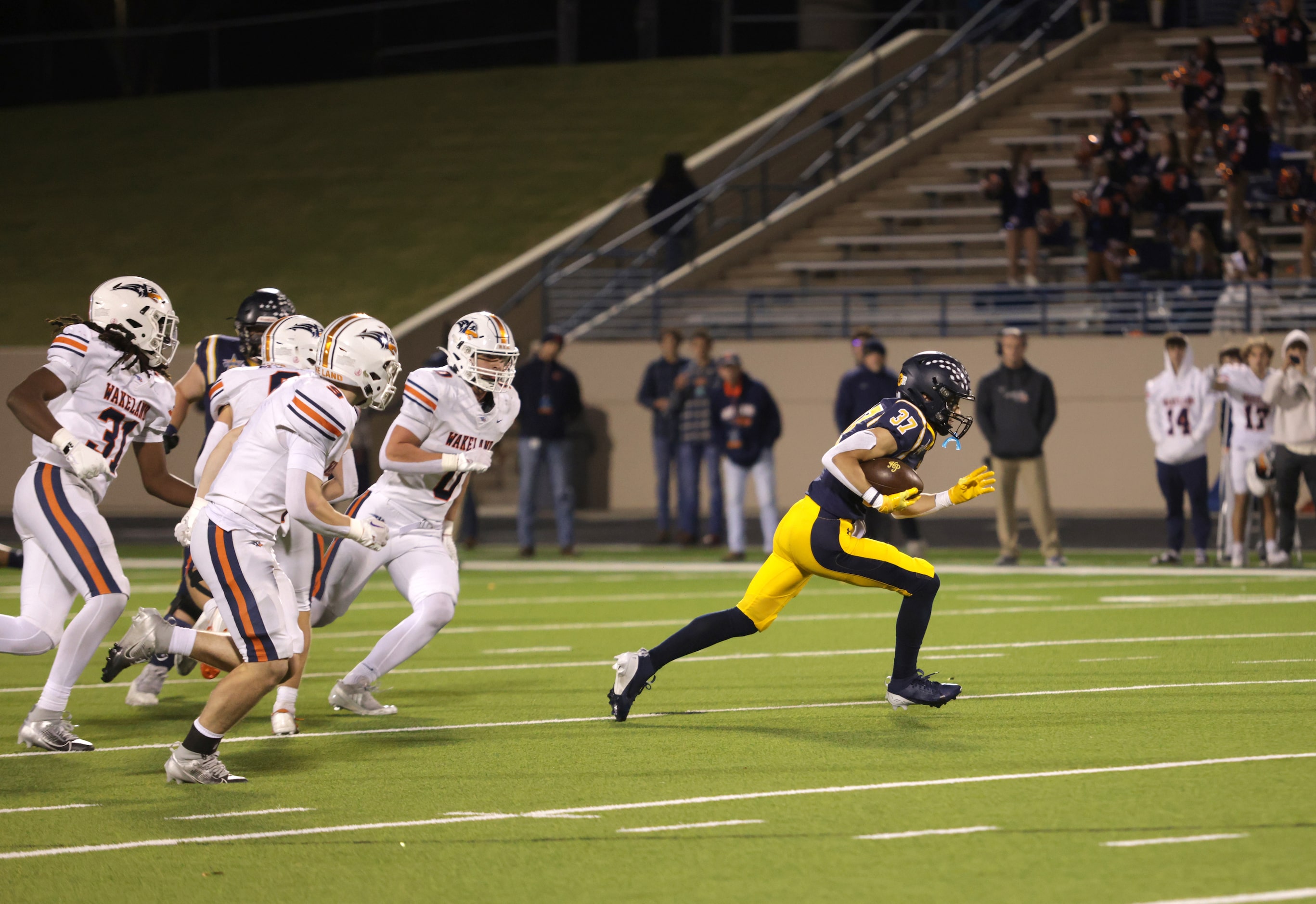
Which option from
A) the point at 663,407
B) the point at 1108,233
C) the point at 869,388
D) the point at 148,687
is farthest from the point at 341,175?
the point at 148,687

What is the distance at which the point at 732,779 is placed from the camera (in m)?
6.41

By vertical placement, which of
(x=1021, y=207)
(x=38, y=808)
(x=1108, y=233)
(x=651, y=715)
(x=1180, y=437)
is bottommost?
(x=651, y=715)

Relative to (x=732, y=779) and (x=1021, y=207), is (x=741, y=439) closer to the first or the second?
(x=1021, y=207)

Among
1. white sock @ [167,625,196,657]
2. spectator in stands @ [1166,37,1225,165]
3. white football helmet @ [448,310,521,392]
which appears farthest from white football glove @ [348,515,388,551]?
spectator in stands @ [1166,37,1225,165]

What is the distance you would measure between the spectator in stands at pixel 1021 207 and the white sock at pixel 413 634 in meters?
14.4

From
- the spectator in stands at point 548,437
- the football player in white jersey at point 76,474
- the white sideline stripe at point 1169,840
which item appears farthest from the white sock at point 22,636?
the spectator in stands at point 548,437

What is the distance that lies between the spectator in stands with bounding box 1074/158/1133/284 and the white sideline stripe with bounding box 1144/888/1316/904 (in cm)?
1652

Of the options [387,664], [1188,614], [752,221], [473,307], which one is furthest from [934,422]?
[752,221]

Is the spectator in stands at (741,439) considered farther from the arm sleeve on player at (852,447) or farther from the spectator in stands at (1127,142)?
the arm sleeve on player at (852,447)

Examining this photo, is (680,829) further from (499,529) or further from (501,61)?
(501,61)

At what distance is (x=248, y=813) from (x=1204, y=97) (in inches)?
749

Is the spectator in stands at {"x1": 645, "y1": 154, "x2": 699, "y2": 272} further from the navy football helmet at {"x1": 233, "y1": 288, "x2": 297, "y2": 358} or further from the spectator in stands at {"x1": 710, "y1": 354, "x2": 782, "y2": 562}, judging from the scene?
the navy football helmet at {"x1": 233, "y1": 288, "x2": 297, "y2": 358}

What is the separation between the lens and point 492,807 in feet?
19.7

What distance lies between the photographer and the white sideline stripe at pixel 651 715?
24.2 ft
